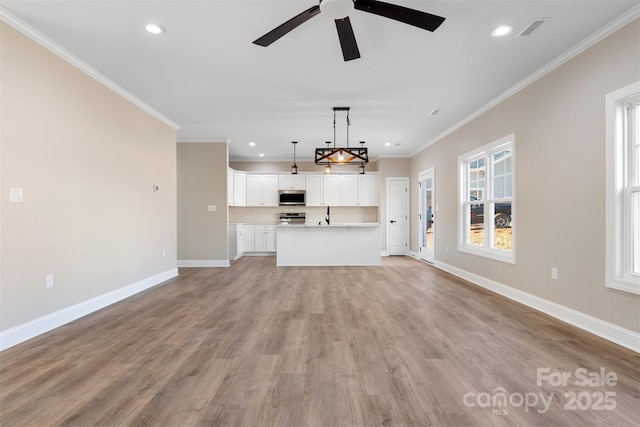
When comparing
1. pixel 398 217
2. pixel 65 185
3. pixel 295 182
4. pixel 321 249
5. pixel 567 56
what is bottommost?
pixel 321 249

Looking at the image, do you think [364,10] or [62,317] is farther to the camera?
[62,317]

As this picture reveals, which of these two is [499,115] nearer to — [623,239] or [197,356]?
[623,239]

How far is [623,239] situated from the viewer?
246 cm

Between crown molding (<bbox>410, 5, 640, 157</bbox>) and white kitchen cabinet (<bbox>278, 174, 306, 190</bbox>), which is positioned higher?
crown molding (<bbox>410, 5, 640, 157</bbox>)

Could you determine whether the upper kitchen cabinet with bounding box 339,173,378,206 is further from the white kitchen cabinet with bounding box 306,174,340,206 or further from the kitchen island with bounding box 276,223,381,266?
the kitchen island with bounding box 276,223,381,266

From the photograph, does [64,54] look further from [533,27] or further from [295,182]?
[295,182]

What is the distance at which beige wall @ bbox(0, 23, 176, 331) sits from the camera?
A: 2445 mm

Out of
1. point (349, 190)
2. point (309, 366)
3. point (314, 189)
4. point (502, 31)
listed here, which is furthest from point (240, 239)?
point (502, 31)

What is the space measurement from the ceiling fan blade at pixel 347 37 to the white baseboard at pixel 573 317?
320 centimetres

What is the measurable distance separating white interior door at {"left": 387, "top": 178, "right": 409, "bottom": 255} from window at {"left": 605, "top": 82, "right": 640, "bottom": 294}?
5.30 meters

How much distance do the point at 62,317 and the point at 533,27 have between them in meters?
5.22

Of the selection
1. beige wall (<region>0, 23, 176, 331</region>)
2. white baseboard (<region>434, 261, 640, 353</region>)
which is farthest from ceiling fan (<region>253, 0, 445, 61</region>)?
white baseboard (<region>434, 261, 640, 353</region>)

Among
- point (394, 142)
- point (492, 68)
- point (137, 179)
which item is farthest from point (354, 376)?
point (394, 142)

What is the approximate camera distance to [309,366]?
2053 mm
